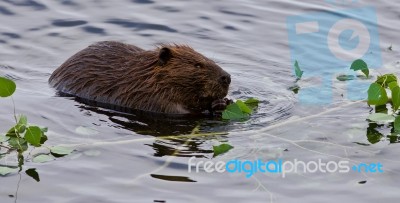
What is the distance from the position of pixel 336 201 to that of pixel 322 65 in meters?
2.92

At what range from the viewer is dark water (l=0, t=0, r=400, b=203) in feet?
17.2

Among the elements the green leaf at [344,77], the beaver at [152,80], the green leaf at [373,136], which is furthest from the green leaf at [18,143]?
the green leaf at [344,77]

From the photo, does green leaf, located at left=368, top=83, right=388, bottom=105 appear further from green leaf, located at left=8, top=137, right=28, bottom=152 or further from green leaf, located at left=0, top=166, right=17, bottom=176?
green leaf, located at left=0, top=166, right=17, bottom=176

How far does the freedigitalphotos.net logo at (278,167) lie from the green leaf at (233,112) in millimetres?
838

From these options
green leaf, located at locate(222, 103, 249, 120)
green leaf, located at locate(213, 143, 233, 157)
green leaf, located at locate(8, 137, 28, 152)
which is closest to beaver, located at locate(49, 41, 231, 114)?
green leaf, located at locate(222, 103, 249, 120)

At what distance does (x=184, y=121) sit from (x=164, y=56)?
564 mm

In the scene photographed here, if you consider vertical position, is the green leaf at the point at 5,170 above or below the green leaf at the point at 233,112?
below

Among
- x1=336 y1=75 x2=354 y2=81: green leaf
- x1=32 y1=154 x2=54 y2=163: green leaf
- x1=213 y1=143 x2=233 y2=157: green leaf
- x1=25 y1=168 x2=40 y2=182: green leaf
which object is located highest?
x1=336 y1=75 x2=354 y2=81: green leaf

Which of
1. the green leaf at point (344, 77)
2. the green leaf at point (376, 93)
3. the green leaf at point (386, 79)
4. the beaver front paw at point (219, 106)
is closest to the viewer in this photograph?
the green leaf at point (376, 93)

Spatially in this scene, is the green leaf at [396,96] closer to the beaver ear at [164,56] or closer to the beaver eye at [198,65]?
the beaver eye at [198,65]

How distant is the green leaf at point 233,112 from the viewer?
6.43 m

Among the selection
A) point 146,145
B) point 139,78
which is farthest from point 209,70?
point 146,145
